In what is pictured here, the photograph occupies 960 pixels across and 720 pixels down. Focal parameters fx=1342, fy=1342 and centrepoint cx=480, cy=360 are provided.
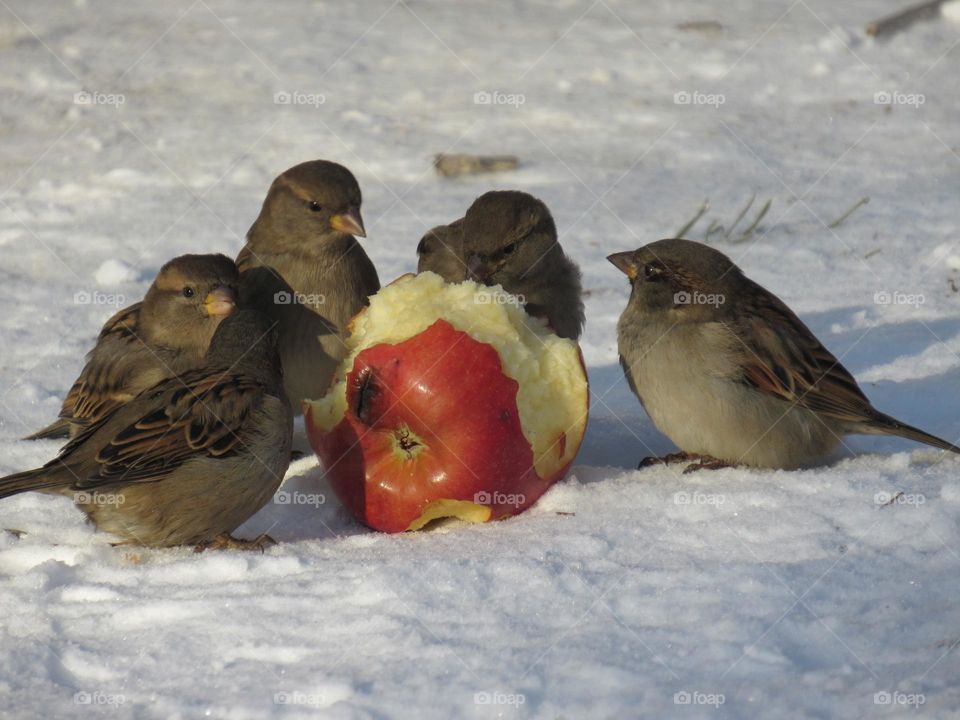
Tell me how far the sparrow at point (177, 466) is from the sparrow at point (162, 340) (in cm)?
59

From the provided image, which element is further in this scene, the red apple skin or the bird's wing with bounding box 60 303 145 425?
the bird's wing with bounding box 60 303 145 425

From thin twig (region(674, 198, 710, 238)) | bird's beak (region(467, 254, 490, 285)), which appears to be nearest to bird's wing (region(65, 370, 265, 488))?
bird's beak (region(467, 254, 490, 285))

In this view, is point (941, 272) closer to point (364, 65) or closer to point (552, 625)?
point (552, 625)

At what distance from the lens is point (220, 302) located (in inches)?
233

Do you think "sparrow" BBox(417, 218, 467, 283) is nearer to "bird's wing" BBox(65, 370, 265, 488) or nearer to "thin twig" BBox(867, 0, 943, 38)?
"bird's wing" BBox(65, 370, 265, 488)

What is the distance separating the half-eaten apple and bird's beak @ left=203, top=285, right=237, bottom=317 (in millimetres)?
712

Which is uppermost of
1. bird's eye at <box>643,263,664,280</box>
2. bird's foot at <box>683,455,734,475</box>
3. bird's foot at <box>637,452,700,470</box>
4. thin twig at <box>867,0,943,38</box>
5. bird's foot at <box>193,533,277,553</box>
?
thin twig at <box>867,0,943,38</box>

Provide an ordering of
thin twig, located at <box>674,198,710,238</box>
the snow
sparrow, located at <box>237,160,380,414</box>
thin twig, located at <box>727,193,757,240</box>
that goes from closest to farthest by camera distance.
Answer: the snow
sparrow, located at <box>237,160,380,414</box>
thin twig, located at <box>674,198,710,238</box>
thin twig, located at <box>727,193,757,240</box>

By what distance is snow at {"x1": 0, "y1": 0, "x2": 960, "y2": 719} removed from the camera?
3939 mm

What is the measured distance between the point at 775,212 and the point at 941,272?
140cm

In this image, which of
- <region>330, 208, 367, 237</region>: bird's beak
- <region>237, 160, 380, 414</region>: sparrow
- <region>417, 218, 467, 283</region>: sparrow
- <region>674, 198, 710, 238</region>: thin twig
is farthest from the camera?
<region>674, 198, 710, 238</region>: thin twig

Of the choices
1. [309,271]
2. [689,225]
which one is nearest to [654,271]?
[309,271]

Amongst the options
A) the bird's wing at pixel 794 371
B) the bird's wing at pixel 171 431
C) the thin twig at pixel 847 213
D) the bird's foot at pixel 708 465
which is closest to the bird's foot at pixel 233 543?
the bird's wing at pixel 171 431

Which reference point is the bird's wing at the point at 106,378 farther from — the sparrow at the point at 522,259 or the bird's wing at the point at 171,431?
the sparrow at the point at 522,259
